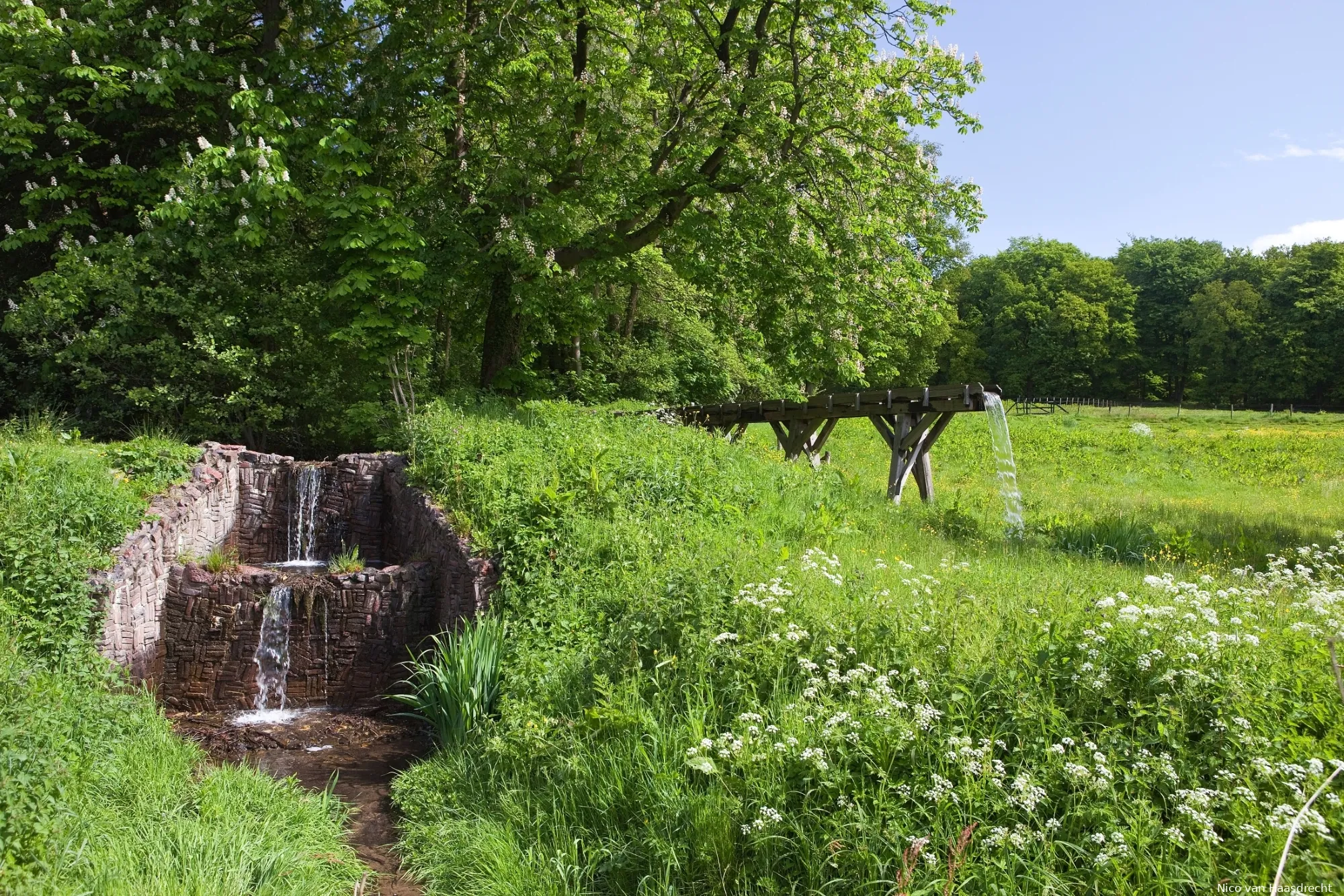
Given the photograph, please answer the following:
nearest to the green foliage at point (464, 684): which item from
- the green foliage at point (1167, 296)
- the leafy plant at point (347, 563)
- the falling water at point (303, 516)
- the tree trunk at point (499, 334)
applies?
the leafy plant at point (347, 563)

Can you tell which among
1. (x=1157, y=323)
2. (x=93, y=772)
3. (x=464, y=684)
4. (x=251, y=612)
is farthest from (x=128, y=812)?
(x=1157, y=323)

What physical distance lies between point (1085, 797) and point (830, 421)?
12680 mm

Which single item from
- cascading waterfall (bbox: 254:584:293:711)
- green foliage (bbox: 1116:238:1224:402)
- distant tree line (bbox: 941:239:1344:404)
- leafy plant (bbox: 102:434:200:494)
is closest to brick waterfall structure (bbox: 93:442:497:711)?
cascading waterfall (bbox: 254:584:293:711)

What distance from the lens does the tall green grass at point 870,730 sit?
3.61 m

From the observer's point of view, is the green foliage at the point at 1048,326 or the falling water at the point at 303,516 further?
the green foliage at the point at 1048,326

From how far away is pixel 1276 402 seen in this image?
5284 centimetres

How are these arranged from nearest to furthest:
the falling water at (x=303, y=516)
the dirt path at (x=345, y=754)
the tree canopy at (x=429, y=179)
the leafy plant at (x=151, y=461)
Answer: the dirt path at (x=345, y=754)
the leafy plant at (x=151, y=461)
the falling water at (x=303, y=516)
the tree canopy at (x=429, y=179)

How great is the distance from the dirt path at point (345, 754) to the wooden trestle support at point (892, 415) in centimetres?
784

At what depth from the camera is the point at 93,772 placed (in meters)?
5.70

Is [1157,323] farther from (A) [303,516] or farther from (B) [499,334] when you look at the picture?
(A) [303,516]

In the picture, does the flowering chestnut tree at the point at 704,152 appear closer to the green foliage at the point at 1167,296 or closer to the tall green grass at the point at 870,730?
the tall green grass at the point at 870,730

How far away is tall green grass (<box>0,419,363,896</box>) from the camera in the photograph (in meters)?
4.57

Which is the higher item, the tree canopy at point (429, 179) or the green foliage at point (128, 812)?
the tree canopy at point (429, 179)

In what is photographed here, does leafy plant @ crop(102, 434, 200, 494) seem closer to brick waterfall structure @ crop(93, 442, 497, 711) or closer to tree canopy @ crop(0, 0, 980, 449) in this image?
brick waterfall structure @ crop(93, 442, 497, 711)
